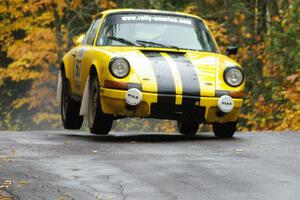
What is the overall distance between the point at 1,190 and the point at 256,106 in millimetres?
14466

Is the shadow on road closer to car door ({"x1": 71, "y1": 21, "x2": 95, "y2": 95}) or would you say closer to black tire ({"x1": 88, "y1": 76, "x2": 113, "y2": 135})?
black tire ({"x1": 88, "y1": 76, "x2": 113, "y2": 135})

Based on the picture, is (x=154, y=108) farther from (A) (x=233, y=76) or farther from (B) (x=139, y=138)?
(B) (x=139, y=138)

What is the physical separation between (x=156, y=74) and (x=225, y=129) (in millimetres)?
1533

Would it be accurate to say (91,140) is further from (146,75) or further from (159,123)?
(159,123)

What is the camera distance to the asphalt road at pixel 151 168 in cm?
706

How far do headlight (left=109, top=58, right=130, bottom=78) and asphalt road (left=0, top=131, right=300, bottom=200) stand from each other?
82cm

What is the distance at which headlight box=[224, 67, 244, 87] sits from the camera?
11648 mm

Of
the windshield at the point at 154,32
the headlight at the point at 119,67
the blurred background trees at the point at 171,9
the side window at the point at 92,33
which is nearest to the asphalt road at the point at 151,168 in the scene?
the headlight at the point at 119,67

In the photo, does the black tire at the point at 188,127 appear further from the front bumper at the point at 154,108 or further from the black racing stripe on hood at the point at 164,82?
the black racing stripe on hood at the point at 164,82

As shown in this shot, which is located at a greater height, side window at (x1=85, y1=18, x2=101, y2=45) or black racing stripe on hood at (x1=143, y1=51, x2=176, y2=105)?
side window at (x1=85, y1=18, x2=101, y2=45)

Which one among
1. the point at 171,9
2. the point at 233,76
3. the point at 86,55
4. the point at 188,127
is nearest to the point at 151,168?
the point at 233,76

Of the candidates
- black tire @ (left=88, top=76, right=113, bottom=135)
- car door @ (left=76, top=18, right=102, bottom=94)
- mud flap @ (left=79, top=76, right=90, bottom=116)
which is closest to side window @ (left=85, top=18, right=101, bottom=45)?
car door @ (left=76, top=18, right=102, bottom=94)

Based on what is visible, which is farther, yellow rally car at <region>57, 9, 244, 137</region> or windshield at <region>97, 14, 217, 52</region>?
windshield at <region>97, 14, 217, 52</region>

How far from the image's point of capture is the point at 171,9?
906 inches
